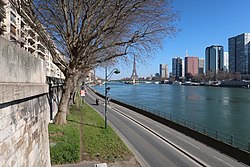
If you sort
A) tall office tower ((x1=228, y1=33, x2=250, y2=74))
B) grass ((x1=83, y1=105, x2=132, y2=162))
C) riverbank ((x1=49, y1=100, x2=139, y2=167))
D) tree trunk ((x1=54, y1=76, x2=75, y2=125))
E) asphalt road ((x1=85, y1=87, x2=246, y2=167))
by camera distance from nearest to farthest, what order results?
riverbank ((x1=49, y1=100, x2=139, y2=167)), grass ((x1=83, y1=105, x2=132, y2=162)), asphalt road ((x1=85, y1=87, x2=246, y2=167)), tree trunk ((x1=54, y1=76, x2=75, y2=125)), tall office tower ((x1=228, y1=33, x2=250, y2=74))

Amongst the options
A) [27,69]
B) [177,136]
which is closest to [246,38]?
[177,136]

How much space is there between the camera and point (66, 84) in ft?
56.7

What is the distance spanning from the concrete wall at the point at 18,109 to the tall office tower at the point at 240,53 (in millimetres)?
178474

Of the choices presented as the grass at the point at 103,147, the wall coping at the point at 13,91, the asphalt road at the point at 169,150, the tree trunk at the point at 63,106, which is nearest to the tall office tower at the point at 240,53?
the asphalt road at the point at 169,150

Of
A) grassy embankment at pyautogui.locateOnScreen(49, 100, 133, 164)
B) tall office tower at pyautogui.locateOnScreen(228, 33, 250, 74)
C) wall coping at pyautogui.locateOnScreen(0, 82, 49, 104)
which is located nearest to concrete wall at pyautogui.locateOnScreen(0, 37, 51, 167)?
wall coping at pyautogui.locateOnScreen(0, 82, 49, 104)

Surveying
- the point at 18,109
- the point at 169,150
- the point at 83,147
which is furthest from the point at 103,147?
the point at 18,109

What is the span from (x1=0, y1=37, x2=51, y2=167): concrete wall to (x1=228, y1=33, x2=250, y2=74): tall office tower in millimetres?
178474

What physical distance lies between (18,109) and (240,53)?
188 m

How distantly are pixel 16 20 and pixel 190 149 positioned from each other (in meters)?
48.8

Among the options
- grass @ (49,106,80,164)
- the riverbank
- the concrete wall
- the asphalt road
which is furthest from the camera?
the asphalt road

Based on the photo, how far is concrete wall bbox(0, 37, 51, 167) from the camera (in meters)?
5.07

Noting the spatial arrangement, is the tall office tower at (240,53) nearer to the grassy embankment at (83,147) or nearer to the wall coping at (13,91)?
the grassy embankment at (83,147)

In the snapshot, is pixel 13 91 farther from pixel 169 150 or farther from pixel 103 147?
pixel 169 150

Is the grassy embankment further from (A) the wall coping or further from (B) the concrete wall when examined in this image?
(A) the wall coping
